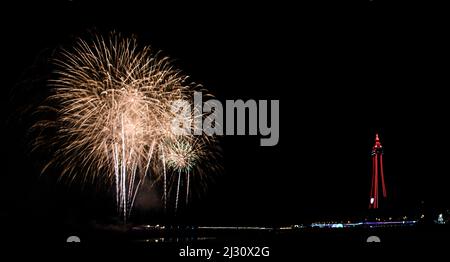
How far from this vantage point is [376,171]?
102938 mm

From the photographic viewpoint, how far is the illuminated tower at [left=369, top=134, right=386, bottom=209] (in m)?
97.3

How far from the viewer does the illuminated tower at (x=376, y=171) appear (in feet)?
319
